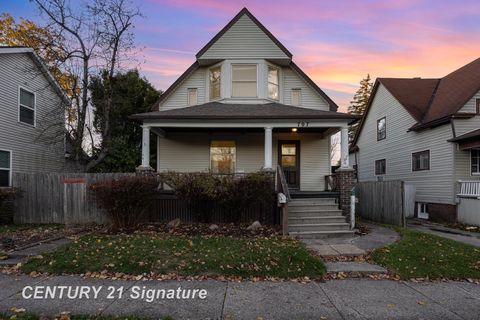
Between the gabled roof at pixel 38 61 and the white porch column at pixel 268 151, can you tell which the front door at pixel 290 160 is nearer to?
the white porch column at pixel 268 151

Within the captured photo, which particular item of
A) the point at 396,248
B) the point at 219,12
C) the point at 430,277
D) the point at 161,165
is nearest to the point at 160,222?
the point at 161,165

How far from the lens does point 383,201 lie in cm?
1347

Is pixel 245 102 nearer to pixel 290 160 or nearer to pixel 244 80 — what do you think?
pixel 244 80

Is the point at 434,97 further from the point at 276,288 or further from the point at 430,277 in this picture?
the point at 276,288

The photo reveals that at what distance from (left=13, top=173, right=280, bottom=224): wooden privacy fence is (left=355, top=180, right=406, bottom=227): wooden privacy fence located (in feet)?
16.4

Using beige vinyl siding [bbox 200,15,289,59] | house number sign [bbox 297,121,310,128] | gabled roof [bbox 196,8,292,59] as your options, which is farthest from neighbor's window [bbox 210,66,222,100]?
house number sign [bbox 297,121,310,128]

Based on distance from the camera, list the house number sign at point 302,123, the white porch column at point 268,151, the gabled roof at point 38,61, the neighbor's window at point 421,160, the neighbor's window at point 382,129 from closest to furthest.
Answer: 1. the white porch column at point 268,151
2. the house number sign at point 302,123
3. the gabled roof at point 38,61
4. the neighbor's window at point 421,160
5. the neighbor's window at point 382,129

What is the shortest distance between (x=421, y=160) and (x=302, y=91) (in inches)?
293

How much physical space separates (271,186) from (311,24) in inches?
340

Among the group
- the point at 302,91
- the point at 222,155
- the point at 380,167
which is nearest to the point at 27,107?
the point at 222,155

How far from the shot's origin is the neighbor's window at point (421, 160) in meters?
15.8

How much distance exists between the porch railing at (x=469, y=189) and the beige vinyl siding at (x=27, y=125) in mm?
18679

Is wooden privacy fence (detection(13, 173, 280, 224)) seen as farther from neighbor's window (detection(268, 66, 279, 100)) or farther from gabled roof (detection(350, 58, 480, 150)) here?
gabled roof (detection(350, 58, 480, 150))

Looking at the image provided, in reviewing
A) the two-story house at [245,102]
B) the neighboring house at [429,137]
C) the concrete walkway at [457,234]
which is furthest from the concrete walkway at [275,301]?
the neighboring house at [429,137]
